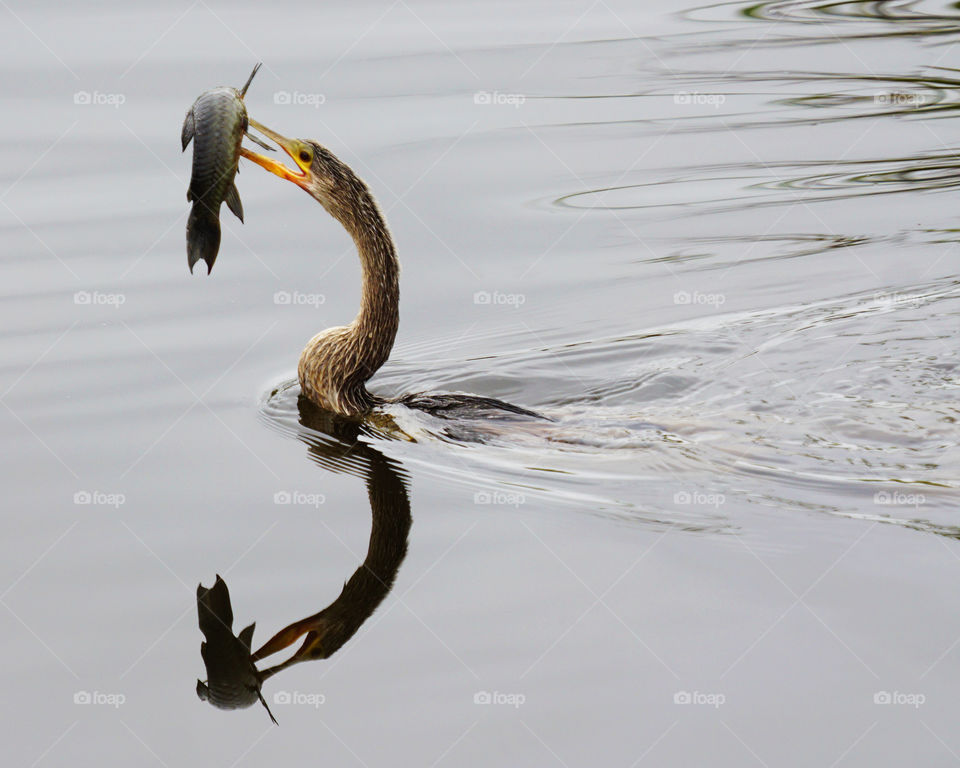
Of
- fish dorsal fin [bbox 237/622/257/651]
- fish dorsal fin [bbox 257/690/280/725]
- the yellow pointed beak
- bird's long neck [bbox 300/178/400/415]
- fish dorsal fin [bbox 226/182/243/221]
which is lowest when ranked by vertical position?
fish dorsal fin [bbox 257/690/280/725]

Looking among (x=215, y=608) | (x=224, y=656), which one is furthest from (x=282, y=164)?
(x=224, y=656)

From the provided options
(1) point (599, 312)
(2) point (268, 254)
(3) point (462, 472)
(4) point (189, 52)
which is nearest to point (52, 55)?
(4) point (189, 52)

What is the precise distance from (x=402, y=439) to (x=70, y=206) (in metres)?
3.69

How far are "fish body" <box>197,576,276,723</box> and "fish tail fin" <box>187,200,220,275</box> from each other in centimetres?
156

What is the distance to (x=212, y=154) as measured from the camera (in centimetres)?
530

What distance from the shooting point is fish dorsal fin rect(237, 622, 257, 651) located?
4354 millimetres

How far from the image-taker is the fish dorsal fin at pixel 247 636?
435 centimetres

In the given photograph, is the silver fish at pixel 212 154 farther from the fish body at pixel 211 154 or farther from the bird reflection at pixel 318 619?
the bird reflection at pixel 318 619

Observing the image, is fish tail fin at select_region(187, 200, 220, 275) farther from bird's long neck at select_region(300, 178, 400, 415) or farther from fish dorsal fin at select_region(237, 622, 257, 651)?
fish dorsal fin at select_region(237, 622, 257, 651)

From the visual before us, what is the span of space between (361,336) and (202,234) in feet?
3.52

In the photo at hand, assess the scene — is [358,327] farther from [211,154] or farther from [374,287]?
[211,154]

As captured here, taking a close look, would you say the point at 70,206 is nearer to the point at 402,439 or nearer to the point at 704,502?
the point at 402,439

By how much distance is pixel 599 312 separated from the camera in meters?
7.41

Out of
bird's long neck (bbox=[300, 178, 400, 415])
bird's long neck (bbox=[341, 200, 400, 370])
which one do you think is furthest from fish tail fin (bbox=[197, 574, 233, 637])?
bird's long neck (bbox=[341, 200, 400, 370])
